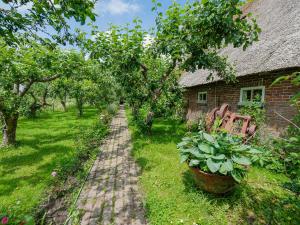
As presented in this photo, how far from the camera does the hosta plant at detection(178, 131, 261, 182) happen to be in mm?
3109

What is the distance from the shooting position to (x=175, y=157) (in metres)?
5.71

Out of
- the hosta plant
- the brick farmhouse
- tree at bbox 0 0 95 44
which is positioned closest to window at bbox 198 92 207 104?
the brick farmhouse

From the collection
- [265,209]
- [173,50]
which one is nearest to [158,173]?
[265,209]

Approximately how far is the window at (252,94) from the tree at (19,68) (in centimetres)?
656

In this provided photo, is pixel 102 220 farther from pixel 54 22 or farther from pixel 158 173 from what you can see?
pixel 54 22

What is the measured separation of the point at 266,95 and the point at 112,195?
545 cm

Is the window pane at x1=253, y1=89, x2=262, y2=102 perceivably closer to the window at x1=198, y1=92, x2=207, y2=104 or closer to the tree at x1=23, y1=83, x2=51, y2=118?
the window at x1=198, y1=92, x2=207, y2=104

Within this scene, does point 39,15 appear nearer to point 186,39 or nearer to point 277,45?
point 186,39

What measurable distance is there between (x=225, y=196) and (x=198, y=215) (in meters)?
0.86

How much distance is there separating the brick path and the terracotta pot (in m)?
1.32

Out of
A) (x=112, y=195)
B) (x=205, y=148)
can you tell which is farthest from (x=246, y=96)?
(x=112, y=195)

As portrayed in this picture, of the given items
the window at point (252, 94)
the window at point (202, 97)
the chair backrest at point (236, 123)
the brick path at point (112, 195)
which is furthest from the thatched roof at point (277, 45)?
the brick path at point (112, 195)

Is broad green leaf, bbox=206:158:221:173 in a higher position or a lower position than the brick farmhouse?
lower

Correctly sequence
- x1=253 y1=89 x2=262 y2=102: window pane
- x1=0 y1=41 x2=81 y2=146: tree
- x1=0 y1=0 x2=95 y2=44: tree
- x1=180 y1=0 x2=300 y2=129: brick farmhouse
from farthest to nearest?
x1=253 y1=89 x2=262 y2=102: window pane < x1=0 y1=41 x2=81 y2=146: tree < x1=180 y1=0 x2=300 y2=129: brick farmhouse < x1=0 y1=0 x2=95 y2=44: tree
